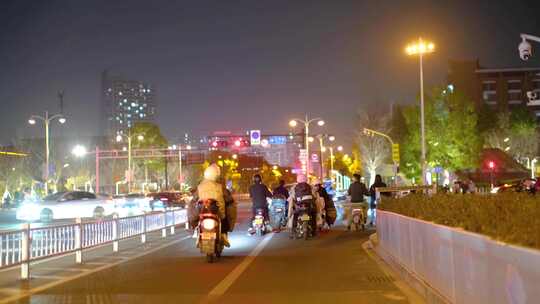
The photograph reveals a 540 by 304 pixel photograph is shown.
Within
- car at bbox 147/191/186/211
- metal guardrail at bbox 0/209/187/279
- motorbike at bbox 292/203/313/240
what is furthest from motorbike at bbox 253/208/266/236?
car at bbox 147/191/186/211

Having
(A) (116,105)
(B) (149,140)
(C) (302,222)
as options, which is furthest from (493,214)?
(A) (116,105)

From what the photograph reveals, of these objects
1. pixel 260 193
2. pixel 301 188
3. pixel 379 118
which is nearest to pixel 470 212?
pixel 301 188

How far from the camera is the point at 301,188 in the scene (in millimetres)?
19469

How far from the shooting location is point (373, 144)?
248 ft

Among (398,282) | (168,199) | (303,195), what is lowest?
(398,282)

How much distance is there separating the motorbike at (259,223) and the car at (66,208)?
49.0 ft

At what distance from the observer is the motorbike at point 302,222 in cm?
1939

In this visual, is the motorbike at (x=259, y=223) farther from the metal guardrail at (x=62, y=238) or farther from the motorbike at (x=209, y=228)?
the motorbike at (x=209, y=228)

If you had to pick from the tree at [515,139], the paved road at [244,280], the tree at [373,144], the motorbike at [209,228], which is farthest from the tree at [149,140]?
the motorbike at [209,228]

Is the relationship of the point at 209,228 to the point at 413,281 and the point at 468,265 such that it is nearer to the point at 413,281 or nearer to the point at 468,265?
the point at 413,281

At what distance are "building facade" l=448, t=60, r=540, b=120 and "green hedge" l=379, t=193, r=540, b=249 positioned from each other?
100 m

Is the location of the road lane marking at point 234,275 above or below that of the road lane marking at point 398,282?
above

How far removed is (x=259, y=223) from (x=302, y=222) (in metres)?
2.22

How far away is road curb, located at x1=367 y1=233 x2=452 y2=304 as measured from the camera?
334 inches
